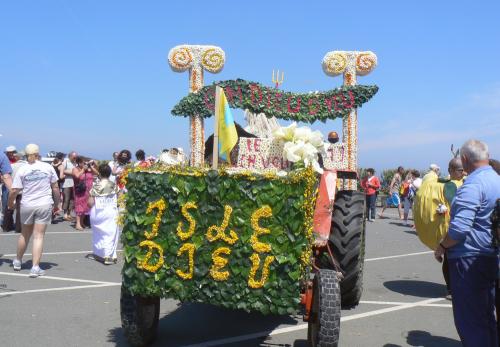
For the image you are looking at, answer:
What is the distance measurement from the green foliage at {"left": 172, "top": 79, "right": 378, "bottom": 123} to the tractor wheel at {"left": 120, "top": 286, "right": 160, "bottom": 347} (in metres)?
5.44

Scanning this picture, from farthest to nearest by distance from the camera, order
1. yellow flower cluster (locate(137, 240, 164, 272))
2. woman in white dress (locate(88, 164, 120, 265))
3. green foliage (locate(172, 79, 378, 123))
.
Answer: green foliage (locate(172, 79, 378, 123)) → woman in white dress (locate(88, 164, 120, 265)) → yellow flower cluster (locate(137, 240, 164, 272))

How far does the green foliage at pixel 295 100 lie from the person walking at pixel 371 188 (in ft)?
21.2

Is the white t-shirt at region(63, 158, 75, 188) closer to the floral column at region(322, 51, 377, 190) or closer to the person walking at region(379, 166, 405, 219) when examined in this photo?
the floral column at region(322, 51, 377, 190)

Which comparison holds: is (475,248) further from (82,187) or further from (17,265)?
(82,187)

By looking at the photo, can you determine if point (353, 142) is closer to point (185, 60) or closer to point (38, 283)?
point (185, 60)

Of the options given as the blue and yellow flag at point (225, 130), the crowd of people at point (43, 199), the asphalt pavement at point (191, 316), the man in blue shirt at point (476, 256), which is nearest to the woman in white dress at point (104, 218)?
the crowd of people at point (43, 199)

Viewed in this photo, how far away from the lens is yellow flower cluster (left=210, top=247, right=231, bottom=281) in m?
3.93

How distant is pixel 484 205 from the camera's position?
386 centimetres

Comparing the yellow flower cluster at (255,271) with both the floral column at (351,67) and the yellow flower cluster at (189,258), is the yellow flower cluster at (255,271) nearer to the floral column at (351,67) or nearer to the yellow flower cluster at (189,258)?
the yellow flower cluster at (189,258)

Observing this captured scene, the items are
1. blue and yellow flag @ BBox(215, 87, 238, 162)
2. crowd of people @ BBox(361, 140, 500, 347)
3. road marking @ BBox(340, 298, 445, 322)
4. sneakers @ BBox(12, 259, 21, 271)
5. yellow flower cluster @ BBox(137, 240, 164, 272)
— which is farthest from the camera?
sneakers @ BBox(12, 259, 21, 271)

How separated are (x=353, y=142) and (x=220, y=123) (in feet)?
27.4


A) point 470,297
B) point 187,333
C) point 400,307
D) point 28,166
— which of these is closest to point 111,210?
point 28,166

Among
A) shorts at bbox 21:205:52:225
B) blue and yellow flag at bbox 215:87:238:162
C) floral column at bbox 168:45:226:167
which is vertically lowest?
shorts at bbox 21:205:52:225

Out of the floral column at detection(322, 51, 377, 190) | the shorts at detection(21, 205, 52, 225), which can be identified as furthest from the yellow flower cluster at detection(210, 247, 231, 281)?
the floral column at detection(322, 51, 377, 190)
